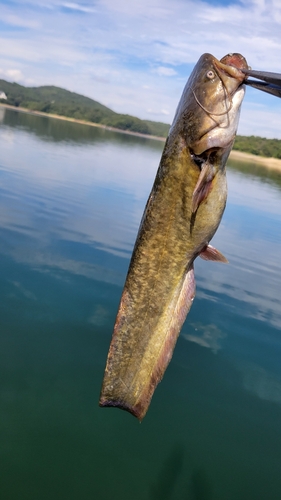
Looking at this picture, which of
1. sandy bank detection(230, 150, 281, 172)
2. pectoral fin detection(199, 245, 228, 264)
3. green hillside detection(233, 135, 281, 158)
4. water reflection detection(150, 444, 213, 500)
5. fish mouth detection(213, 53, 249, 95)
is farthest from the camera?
green hillside detection(233, 135, 281, 158)

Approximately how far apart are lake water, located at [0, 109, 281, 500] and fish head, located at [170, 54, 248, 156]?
12.5ft

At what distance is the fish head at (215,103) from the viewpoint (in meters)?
2.67

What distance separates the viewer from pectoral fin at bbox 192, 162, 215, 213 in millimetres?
2678

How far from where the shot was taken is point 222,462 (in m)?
5.20

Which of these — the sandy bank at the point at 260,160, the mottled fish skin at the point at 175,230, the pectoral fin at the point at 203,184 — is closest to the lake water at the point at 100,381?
the mottled fish skin at the point at 175,230

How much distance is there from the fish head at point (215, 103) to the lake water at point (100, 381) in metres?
3.81

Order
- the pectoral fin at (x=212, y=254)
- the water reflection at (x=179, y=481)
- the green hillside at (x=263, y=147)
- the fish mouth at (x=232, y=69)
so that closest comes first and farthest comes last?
the fish mouth at (x=232, y=69) → the pectoral fin at (x=212, y=254) → the water reflection at (x=179, y=481) → the green hillside at (x=263, y=147)

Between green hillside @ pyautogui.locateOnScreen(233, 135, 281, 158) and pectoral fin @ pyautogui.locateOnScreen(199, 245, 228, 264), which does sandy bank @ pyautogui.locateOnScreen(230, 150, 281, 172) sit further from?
pectoral fin @ pyautogui.locateOnScreen(199, 245, 228, 264)

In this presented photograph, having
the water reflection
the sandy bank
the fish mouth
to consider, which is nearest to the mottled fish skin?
the fish mouth

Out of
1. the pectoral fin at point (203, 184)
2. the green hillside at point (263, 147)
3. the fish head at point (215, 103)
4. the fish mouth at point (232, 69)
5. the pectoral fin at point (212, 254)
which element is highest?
the green hillside at point (263, 147)

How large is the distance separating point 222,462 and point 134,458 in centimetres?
107

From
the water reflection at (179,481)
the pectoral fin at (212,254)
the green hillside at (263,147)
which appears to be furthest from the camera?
the green hillside at (263,147)

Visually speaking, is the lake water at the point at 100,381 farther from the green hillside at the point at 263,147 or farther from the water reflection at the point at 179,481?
the green hillside at the point at 263,147

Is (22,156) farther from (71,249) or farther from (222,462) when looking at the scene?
(222,462)
